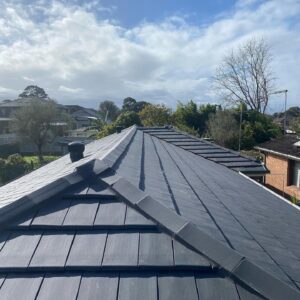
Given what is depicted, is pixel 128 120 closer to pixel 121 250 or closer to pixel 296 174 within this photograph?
pixel 296 174

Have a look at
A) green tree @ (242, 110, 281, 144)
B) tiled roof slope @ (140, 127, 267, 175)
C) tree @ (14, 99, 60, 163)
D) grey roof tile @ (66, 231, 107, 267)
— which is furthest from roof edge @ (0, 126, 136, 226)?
tree @ (14, 99, 60, 163)

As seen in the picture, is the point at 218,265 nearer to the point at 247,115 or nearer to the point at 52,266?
the point at 52,266

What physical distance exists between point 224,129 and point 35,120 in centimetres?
2181

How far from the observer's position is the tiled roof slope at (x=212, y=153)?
37.9 ft

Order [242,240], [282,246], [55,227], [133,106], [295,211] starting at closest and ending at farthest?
[55,227], [242,240], [282,246], [295,211], [133,106]

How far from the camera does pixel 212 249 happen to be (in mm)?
2574

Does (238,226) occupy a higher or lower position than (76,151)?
lower

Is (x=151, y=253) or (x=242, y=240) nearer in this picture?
(x=151, y=253)

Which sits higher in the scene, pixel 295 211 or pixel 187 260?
pixel 187 260

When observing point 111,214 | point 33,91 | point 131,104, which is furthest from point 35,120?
point 33,91

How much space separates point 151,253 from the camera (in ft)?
8.46

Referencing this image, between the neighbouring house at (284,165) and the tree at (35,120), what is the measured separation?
86.4 feet

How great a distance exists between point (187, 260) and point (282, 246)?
153cm

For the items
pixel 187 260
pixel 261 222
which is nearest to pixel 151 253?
pixel 187 260
